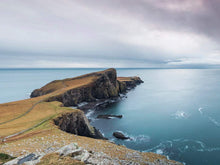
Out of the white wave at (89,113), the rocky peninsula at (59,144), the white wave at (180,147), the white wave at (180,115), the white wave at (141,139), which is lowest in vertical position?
the white wave at (89,113)

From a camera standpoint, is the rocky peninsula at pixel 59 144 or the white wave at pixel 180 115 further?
the white wave at pixel 180 115

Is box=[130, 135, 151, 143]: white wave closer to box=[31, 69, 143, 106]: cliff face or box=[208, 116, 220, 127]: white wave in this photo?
box=[208, 116, 220, 127]: white wave

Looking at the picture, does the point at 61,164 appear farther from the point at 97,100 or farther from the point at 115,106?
the point at 97,100

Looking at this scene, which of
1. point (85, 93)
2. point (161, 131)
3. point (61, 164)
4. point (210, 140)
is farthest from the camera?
point (85, 93)

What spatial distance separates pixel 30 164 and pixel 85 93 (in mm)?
97300

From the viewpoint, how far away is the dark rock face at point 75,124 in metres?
49.7

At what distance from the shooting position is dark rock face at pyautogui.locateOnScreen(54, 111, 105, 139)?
49.7 metres

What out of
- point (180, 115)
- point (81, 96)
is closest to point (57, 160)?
point (180, 115)

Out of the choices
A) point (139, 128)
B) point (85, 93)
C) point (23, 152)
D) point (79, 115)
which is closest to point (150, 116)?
point (139, 128)

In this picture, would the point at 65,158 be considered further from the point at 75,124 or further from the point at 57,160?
the point at 75,124

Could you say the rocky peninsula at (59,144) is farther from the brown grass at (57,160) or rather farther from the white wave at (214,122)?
the white wave at (214,122)

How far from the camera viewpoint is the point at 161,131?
197 ft

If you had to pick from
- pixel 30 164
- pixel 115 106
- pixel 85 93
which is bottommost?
pixel 115 106

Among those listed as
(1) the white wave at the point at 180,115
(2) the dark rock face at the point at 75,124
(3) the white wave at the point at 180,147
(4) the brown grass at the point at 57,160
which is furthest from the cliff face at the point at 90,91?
(4) the brown grass at the point at 57,160
